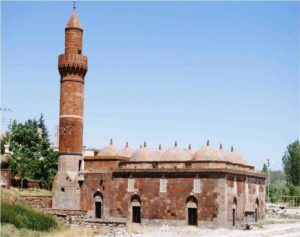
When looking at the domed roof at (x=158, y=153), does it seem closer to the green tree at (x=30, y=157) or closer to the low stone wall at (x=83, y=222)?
the low stone wall at (x=83, y=222)

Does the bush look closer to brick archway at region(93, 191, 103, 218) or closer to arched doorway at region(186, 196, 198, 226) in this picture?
brick archway at region(93, 191, 103, 218)

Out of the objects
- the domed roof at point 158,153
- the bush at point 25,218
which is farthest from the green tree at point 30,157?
the bush at point 25,218

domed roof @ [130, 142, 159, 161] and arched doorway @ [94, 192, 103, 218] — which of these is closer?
domed roof @ [130, 142, 159, 161]

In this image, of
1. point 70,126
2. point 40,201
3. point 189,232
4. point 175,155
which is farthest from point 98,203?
point 189,232

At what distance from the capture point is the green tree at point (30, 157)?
47.1 m

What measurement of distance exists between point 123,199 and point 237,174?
852 cm

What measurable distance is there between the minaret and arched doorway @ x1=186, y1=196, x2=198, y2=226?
9.12 metres

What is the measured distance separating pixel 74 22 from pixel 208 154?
1461cm

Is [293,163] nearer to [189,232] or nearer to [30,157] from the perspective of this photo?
[30,157]

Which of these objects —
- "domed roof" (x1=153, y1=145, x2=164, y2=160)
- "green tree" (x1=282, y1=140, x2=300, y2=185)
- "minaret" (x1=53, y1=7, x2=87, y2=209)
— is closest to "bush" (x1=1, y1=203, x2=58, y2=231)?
"minaret" (x1=53, y1=7, x2=87, y2=209)

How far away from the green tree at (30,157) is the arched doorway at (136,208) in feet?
41.4

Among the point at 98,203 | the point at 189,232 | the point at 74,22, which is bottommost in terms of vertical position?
the point at 189,232

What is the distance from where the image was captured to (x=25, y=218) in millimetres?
28453

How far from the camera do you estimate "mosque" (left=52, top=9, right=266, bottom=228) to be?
3616 cm
